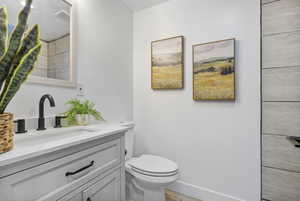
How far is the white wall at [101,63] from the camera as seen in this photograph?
3.71 ft

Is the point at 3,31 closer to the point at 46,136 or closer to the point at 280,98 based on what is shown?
the point at 46,136

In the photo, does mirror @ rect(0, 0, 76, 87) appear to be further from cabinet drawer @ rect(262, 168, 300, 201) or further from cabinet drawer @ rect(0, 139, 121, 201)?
cabinet drawer @ rect(262, 168, 300, 201)

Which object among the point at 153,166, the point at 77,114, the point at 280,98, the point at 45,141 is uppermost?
the point at 280,98

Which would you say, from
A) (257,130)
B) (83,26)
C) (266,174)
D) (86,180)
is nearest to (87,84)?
(83,26)

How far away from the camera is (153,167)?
139 centimetres

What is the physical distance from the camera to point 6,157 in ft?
1.70

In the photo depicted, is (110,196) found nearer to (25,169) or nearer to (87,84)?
(25,169)

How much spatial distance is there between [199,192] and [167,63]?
1.46 m

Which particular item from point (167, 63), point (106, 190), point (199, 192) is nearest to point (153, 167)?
point (106, 190)

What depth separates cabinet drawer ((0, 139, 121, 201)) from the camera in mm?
544

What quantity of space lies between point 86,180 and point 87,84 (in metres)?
0.91

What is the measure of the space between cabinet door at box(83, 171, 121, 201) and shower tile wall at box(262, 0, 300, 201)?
1273mm

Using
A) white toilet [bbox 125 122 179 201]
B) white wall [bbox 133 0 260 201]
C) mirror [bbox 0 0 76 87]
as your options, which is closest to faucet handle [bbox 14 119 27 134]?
mirror [bbox 0 0 76 87]

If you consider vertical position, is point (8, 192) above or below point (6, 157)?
below
